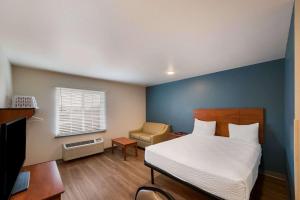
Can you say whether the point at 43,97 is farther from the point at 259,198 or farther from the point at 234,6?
the point at 259,198

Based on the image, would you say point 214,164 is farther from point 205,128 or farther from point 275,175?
point 275,175

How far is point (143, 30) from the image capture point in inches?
66.7

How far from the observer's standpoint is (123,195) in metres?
2.20

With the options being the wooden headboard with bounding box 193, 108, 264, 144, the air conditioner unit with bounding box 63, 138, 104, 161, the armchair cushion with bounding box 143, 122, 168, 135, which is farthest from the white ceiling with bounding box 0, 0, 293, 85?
the armchair cushion with bounding box 143, 122, 168, 135

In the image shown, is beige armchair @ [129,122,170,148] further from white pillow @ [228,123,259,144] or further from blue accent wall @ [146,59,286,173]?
white pillow @ [228,123,259,144]

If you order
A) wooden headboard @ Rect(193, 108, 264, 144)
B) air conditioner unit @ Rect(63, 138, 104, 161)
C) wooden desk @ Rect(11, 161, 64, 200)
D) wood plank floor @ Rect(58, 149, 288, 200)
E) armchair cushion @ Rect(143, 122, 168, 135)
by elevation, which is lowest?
wood plank floor @ Rect(58, 149, 288, 200)

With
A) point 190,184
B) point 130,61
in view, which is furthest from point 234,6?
point 190,184

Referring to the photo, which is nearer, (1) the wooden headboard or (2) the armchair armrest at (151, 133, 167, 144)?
(1) the wooden headboard

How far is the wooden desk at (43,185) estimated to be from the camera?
1152 millimetres

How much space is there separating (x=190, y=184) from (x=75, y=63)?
306 centimetres

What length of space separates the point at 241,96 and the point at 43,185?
3.85 metres

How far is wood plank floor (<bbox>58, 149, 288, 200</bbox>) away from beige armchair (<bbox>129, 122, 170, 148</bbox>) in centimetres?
81

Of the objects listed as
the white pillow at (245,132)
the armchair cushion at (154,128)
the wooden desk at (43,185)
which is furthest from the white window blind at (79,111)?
the white pillow at (245,132)

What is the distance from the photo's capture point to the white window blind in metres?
3.62
